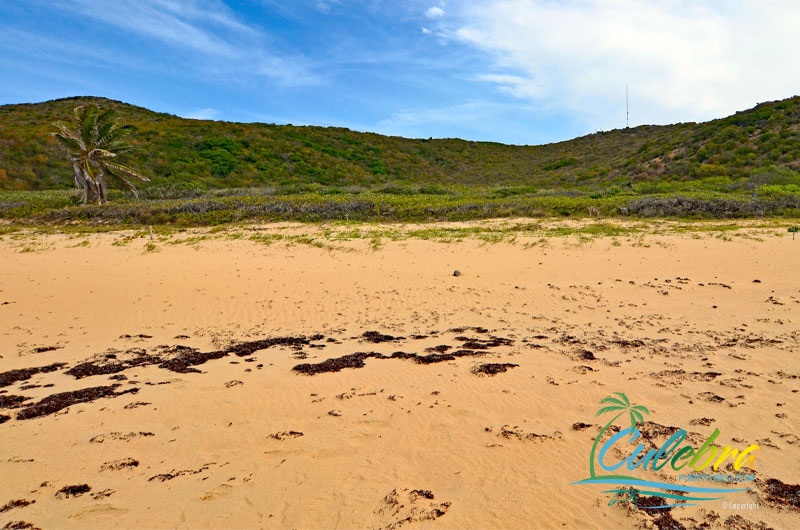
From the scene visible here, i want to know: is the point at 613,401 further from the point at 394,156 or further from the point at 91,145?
the point at 394,156

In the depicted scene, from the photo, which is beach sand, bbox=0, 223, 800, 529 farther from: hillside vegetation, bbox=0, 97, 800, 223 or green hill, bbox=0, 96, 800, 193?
green hill, bbox=0, 96, 800, 193

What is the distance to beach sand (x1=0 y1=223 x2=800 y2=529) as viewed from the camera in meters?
2.97

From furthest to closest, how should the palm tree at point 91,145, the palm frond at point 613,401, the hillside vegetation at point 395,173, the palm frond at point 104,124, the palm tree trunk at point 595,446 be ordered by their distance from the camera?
the palm frond at point 104,124 → the palm tree at point 91,145 → the hillside vegetation at point 395,173 → the palm frond at point 613,401 → the palm tree trunk at point 595,446

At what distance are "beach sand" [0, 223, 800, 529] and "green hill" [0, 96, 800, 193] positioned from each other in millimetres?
22062

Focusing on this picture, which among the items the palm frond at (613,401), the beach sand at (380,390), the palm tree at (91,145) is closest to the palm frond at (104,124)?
the palm tree at (91,145)

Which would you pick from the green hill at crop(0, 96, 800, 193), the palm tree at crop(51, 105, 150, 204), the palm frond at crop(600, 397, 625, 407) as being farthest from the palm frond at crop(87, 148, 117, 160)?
the palm frond at crop(600, 397, 625, 407)

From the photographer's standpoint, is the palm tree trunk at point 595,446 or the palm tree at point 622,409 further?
the palm tree at point 622,409

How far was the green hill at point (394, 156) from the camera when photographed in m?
30.9

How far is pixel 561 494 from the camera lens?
2.99 m

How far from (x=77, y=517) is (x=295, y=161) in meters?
41.8

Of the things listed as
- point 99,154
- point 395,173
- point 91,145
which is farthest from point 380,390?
point 395,173

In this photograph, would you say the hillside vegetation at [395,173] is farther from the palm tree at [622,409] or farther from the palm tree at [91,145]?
the palm tree at [622,409]

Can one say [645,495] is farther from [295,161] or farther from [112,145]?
[295,161]

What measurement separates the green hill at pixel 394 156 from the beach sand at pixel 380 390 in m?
22.1
